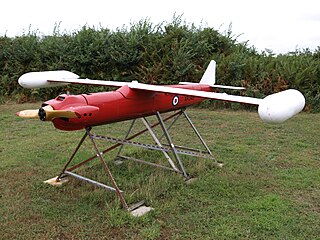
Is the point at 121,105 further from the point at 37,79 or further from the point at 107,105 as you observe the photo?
the point at 37,79

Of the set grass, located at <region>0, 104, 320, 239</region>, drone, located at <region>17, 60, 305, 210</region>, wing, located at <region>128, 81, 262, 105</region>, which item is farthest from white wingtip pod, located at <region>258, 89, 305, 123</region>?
grass, located at <region>0, 104, 320, 239</region>

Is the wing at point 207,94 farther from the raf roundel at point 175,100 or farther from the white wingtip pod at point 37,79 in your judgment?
the white wingtip pod at point 37,79

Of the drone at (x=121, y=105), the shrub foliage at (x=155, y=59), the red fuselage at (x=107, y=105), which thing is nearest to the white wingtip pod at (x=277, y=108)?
the drone at (x=121, y=105)

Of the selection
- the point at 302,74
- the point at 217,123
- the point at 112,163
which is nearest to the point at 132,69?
the point at 217,123

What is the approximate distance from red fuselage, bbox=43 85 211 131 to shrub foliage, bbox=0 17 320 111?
285 inches

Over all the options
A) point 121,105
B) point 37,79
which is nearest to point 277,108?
point 121,105

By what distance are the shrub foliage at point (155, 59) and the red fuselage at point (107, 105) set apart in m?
7.23

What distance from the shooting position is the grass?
3.79 metres

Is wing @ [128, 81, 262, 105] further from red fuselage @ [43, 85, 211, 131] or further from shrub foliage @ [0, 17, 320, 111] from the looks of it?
shrub foliage @ [0, 17, 320, 111]

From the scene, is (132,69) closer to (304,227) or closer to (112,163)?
(112,163)

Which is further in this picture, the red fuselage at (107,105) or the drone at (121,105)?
the red fuselage at (107,105)

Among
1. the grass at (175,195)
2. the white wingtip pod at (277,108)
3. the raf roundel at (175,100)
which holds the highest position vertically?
the white wingtip pod at (277,108)

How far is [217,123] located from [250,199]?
192 inches

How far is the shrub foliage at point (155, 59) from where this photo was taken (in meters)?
11.5
